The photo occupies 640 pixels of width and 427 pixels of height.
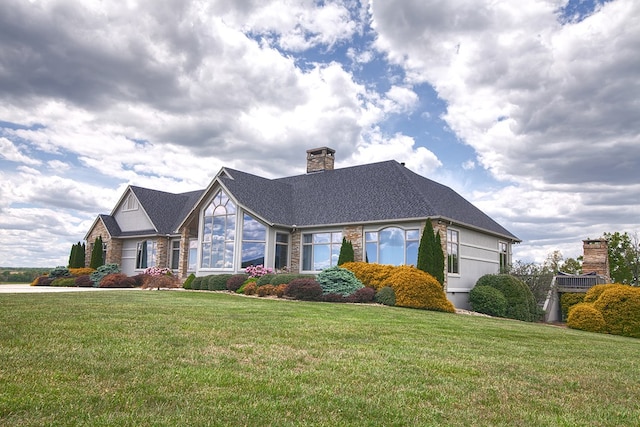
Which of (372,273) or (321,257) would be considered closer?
(372,273)

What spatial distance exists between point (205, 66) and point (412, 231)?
458 inches

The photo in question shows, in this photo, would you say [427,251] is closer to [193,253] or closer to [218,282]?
[218,282]

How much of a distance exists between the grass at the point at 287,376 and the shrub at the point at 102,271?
22.5 meters

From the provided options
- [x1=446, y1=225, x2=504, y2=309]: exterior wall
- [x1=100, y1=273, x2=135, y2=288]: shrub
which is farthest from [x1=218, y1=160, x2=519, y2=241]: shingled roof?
[x1=100, y1=273, x2=135, y2=288]: shrub

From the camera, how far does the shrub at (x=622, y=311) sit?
58.9 feet

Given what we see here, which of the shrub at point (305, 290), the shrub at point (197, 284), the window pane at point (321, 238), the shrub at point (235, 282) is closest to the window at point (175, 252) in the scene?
the shrub at point (197, 284)

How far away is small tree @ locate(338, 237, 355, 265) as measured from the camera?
77.7ft

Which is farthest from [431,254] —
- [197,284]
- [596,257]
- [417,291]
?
[596,257]

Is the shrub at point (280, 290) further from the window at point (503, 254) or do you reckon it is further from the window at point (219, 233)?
the window at point (503, 254)

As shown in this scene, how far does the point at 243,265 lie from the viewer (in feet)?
84.5

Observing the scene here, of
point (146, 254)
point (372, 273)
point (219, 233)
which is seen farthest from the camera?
point (146, 254)

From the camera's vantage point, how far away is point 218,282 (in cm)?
2430

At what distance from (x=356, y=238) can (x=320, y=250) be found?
2.39 meters

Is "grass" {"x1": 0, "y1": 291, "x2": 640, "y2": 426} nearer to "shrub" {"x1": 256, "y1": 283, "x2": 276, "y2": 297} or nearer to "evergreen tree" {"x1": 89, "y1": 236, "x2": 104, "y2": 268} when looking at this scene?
"shrub" {"x1": 256, "y1": 283, "x2": 276, "y2": 297}
